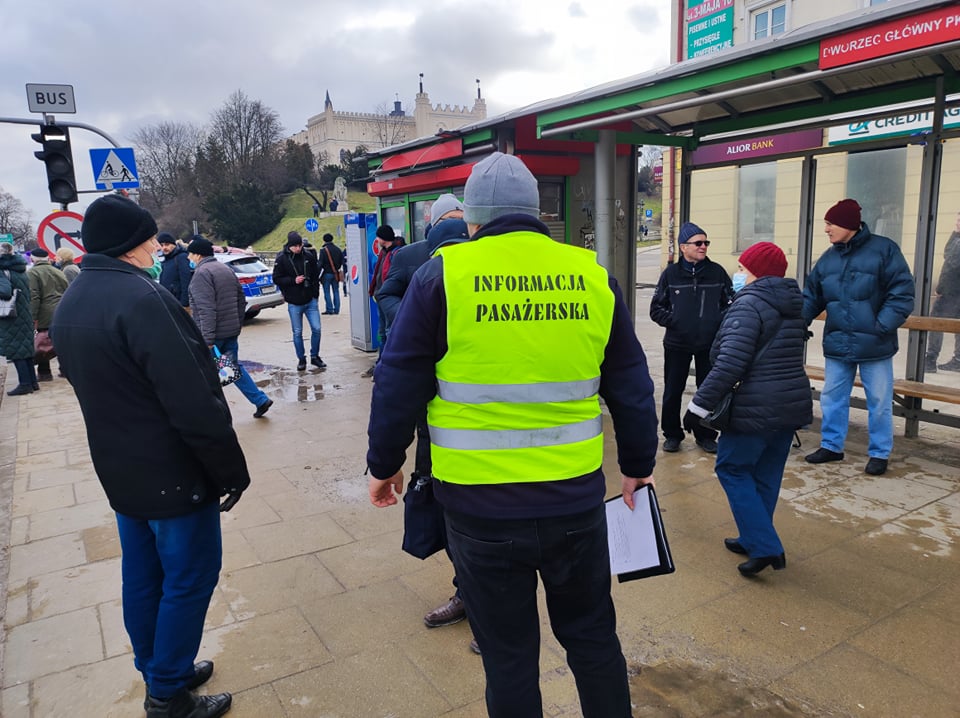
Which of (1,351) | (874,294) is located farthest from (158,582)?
(1,351)

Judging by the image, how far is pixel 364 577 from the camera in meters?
3.83

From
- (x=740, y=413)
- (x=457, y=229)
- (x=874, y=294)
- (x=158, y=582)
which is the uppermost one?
(x=457, y=229)

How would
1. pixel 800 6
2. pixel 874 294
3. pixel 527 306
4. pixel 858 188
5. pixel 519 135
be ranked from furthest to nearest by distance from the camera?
1. pixel 800 6
2. pixel 519 135
3. pixel 858 188
4. pixel 874 294
5. pixel 527 306

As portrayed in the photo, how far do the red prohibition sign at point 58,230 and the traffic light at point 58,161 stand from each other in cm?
46

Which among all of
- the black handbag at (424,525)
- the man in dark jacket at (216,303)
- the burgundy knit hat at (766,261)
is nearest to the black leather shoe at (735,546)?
the burgundy knit hat at (766,261)

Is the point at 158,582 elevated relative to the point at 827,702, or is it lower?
elevated

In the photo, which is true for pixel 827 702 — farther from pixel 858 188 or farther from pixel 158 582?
pixel 858 188

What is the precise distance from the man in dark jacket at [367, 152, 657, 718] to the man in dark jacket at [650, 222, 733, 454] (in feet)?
11.6

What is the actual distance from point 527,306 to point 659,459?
13.1 ft

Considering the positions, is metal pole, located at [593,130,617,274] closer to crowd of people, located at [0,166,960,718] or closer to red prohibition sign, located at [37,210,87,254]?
crowd of people, located at [0,166,960,718]

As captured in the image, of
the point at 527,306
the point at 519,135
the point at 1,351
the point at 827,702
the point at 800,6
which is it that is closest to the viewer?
the point at 527,306

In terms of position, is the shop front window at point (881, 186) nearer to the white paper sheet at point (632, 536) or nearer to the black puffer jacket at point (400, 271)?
the black puffer jacket at point (400, 271)

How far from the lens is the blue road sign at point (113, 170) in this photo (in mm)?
8812

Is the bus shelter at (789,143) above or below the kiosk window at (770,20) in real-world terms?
below
